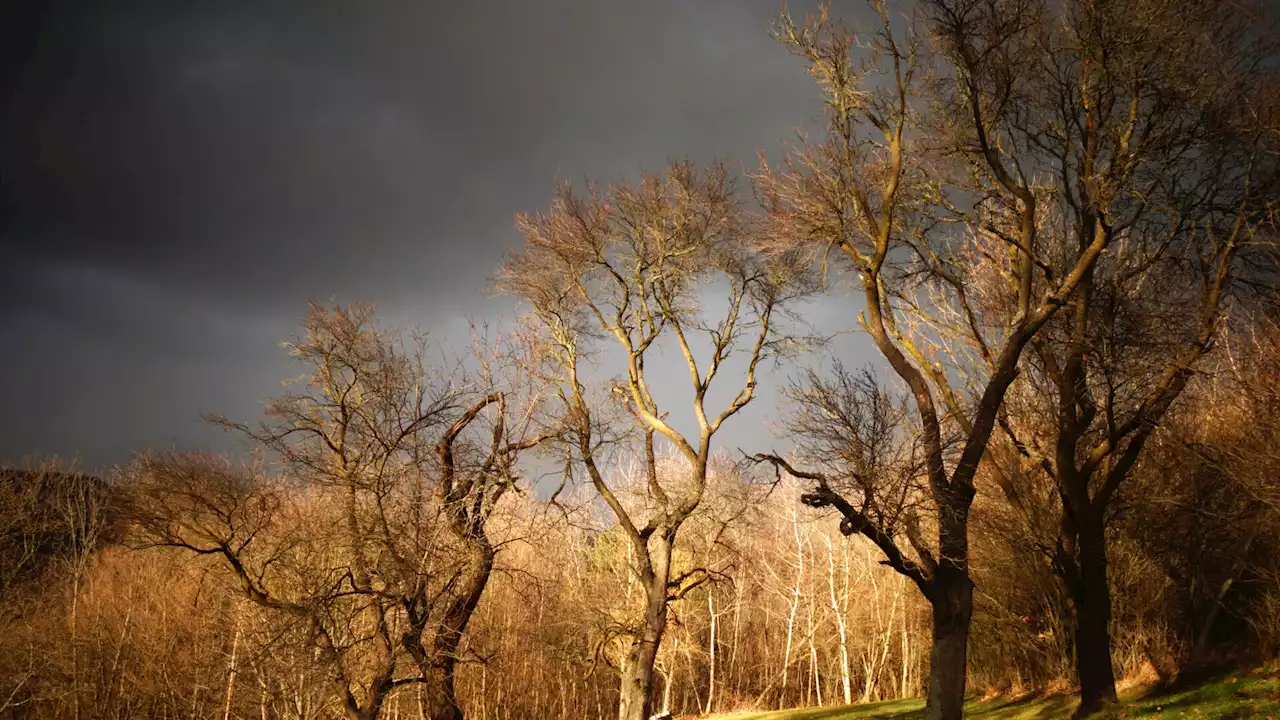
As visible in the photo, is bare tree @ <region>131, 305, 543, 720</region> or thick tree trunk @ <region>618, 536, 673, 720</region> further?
thick tree trunk @ <region>618, 536, 673, 720</region>

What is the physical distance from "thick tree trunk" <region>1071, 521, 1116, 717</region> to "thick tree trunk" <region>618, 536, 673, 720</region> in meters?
6.54

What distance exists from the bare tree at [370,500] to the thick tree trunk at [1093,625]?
861cm

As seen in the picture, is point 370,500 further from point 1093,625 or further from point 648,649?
point 1093,625

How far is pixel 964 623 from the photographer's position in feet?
31.5

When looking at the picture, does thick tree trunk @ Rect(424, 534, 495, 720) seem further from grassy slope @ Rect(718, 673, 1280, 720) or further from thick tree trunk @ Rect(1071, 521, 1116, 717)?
grassy slope @ Rect(718, 673, 1280, 720)

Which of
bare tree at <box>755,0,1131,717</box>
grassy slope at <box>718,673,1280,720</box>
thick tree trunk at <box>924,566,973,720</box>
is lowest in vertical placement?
grassy slope at <box>718,673,1280,720</box>

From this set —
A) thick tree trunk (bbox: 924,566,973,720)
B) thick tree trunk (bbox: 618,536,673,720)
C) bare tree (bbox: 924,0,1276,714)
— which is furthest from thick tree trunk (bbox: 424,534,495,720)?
bare tree (bbox: 924,0,1276,714)

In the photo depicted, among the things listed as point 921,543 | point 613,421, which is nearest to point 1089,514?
point 921,543

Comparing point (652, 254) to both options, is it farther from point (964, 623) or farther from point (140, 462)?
point (140, 462)

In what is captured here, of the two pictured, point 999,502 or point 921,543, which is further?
point 999,502

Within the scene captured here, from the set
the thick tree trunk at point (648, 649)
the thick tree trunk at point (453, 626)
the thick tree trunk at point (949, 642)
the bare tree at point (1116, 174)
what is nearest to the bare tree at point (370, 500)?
the thick tree trunk at point (453, 626)

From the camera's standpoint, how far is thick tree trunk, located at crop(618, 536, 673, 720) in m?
14.0

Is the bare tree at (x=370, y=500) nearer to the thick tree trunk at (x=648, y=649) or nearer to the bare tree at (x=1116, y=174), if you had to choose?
the thick tree trunk at (x=648, y=649)

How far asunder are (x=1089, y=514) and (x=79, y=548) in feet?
101
